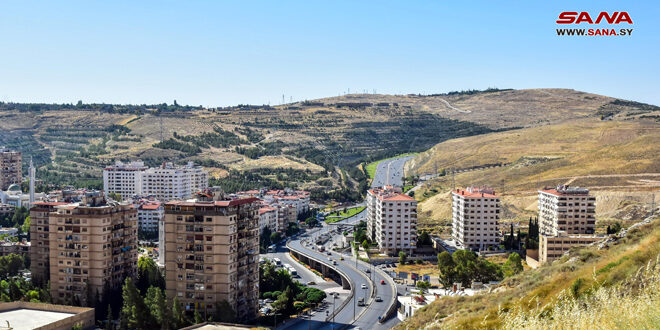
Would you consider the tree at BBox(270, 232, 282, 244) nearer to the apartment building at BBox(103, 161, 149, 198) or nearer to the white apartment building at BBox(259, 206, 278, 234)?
the white apartment building at BBox(259, 206, 278, 234)

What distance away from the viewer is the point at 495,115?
182 m

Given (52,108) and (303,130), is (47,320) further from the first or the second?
(52,108)

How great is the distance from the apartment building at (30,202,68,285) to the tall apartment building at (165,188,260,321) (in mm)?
11122


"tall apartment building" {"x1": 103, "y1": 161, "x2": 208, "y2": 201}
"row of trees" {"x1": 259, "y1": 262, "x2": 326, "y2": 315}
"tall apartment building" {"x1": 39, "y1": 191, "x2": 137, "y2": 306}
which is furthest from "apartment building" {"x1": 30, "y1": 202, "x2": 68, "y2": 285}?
"tall apartment building" {"x1": 103, "y1": 161, "x2": 208, "y2": 201}

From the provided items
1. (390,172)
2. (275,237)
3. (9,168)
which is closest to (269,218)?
(275,237)

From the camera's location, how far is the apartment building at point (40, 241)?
44875 millimetres

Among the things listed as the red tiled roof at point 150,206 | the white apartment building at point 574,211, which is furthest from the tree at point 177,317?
the red tiled roof at point 150,206

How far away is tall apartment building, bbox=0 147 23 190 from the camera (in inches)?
3654

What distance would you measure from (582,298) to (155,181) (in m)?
78.6

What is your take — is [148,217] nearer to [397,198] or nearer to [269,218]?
[269,218]

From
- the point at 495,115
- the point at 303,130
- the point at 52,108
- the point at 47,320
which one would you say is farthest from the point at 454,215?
the point at 52,108

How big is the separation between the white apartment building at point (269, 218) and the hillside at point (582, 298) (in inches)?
1574

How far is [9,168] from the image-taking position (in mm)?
93375

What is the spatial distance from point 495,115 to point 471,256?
140 metres
